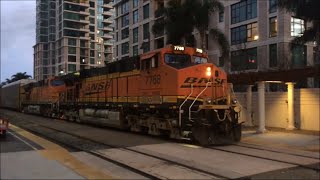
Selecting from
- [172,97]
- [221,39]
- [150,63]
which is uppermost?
[221,39]

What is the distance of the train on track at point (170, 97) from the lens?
17984mm

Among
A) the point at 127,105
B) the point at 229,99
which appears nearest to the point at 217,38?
the point at 127,105

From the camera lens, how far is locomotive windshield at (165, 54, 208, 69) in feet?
62.3

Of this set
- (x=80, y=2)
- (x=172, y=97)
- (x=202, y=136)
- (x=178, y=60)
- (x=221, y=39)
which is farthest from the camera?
(x=80, y=2)

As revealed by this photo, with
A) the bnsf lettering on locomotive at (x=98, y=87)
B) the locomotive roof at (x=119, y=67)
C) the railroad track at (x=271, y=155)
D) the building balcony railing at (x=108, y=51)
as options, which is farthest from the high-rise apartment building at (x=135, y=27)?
the railroad track at (x=271, y=155)

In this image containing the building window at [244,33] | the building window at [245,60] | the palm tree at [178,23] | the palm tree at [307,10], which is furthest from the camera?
the building window at [244,33]

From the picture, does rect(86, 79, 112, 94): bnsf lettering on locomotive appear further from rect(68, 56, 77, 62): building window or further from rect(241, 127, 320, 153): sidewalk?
rect(68, 56, 77, 62): building window

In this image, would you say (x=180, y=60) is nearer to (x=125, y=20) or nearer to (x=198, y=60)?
(x=198, y=60)

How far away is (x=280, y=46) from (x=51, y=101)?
26.6 metres

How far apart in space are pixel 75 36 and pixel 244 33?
97.4 m

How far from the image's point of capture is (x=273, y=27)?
52.0 metres

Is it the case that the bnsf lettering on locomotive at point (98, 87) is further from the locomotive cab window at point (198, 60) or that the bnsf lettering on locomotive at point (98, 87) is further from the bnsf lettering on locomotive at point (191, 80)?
the bnsf lettering on locomotive at point (191, 80)

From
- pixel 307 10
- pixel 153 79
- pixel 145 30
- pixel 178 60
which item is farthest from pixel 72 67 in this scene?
pixel 178 60

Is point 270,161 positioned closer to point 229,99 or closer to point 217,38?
point 229,99
